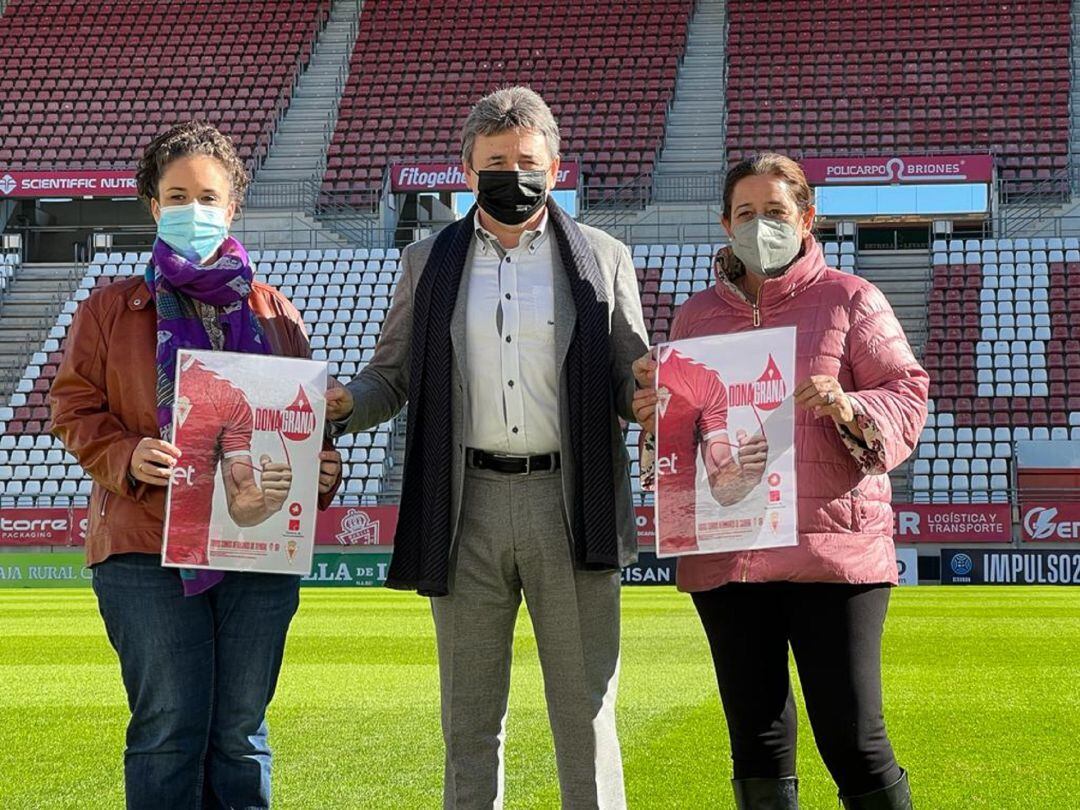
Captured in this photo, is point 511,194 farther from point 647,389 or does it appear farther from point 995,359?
point 995,359

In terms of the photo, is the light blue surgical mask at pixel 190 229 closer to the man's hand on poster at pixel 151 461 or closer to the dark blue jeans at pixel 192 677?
the man's hand on poster at pixel 151 461

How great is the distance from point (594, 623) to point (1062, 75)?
91.5ft

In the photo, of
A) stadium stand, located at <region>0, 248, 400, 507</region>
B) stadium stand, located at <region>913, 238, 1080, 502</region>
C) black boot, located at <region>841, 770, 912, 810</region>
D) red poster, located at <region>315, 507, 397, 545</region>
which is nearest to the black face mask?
black boot, located at <region>841, 770, 912, 810</region>

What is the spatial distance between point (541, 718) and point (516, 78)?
78.9ft

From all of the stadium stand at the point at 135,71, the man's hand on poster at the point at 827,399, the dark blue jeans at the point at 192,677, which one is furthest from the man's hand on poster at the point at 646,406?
the stadium stand at the point at 135,71

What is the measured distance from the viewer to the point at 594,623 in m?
3.80

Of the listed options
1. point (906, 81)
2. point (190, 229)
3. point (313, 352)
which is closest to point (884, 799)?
point (190, 229)

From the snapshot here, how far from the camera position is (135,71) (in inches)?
1253

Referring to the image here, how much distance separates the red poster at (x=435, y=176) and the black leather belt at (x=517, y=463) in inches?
918

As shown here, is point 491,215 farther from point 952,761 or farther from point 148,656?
point 952,761

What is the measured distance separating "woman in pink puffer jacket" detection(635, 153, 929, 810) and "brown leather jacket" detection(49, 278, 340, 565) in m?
1.28

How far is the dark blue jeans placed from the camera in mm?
3570

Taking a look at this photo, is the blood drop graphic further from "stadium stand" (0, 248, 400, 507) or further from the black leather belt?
"stadium stand" (0, 248, 400, 507)

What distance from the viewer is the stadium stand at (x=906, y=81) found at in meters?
27.5
